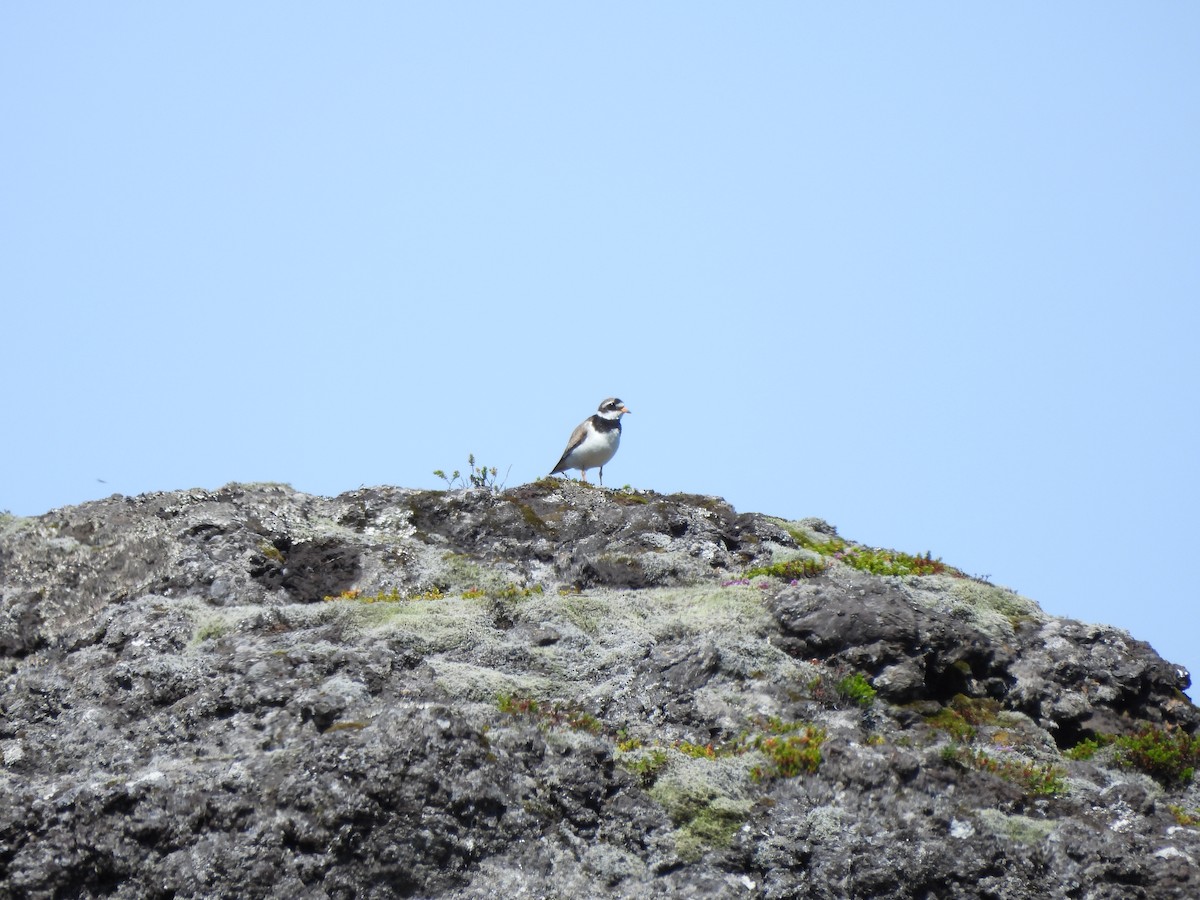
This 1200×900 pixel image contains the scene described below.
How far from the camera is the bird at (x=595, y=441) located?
19.9 meters

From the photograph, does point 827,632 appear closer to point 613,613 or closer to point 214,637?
point 613,613

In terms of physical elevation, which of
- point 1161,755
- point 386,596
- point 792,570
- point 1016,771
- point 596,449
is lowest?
point 1016,771

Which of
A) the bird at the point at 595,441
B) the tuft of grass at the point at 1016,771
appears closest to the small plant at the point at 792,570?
the tuft of grass at the point at 1016,771

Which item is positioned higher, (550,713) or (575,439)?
(575,439)

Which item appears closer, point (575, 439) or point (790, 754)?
point (790, 754)

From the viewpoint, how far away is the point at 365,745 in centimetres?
848

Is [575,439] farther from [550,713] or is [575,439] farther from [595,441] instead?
[550,713]

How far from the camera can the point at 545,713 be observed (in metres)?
9.79

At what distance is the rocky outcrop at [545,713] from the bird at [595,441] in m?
5.16

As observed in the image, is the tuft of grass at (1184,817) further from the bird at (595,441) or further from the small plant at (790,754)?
the bird at (595,441)

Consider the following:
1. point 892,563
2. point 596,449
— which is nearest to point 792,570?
point 892,563

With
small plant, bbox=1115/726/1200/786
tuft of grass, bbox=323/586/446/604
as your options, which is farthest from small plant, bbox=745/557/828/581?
small plant, bbox=1115/726/1200/786

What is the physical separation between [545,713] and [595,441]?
33.9ft

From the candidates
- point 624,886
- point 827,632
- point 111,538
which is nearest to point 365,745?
point 624,886
